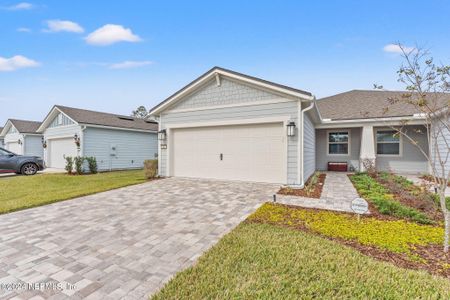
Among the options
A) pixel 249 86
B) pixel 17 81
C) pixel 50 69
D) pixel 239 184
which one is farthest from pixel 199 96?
pixel 17 81

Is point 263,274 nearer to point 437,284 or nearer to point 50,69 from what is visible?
point 437,284

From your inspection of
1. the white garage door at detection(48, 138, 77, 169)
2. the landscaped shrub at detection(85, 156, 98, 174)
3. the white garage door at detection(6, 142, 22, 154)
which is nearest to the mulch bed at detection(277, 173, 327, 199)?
the landscaped shrub at detection(85, 156, 98, 174)

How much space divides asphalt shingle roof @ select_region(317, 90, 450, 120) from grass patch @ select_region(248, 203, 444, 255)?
7.48 m

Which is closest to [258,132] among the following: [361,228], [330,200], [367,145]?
[330,200]

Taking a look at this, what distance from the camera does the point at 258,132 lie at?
8.09m

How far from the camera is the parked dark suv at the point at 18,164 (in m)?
11.3

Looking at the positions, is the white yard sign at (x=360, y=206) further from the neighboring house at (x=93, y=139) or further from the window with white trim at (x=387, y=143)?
the neighboring house at (x=93, y=139)

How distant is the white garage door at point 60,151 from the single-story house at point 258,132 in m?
7.80

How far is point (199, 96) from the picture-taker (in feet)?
29.8

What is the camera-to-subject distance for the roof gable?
23.4ft

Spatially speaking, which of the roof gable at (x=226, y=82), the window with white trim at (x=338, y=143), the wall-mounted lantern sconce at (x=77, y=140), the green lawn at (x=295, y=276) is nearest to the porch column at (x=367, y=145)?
the window with white trim at (x=338, y=143)

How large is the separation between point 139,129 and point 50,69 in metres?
6.07

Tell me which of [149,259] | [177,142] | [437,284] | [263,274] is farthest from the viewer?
[177,142]

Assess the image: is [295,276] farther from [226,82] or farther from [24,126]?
[24,126]
